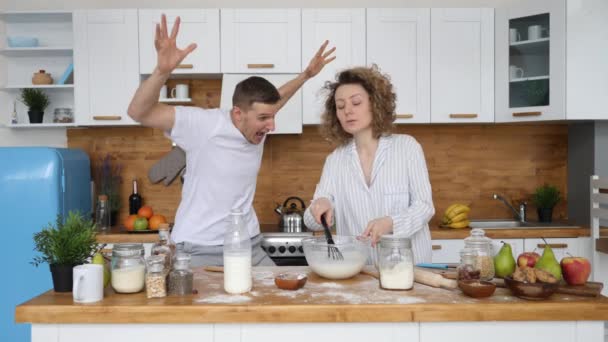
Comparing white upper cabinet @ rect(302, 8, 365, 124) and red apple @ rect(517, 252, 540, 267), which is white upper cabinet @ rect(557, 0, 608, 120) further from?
red apple @ rect(517, 252, 540, 267)

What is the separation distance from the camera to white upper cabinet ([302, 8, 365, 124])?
3797 mm

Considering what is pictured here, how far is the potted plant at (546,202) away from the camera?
160 inches

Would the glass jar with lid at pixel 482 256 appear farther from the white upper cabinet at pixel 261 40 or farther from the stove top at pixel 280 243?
the white upper cabinet at pixel 261 40

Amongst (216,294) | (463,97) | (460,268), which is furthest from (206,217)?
(463,97)

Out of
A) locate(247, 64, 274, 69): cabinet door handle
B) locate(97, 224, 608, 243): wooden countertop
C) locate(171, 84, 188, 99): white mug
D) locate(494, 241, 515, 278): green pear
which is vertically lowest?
locate(97, 224, 608, 243): wooden countertop

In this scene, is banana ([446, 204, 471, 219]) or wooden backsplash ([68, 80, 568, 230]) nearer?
banana ([446, 204, 471, 219])

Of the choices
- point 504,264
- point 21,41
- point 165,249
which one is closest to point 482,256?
point 504,264

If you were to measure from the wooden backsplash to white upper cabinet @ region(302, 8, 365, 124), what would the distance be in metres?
0.48

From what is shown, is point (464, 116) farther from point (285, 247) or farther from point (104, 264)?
point (104, 264)

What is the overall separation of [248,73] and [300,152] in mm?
787

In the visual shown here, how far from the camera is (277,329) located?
1567 mm

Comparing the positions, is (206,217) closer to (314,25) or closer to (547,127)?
Result: (314,25)

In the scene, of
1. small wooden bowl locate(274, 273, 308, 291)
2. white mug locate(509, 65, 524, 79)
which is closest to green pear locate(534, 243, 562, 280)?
small wooden bowl locate(274, 273, 308, 291)

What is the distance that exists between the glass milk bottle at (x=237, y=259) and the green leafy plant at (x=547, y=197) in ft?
9.95
